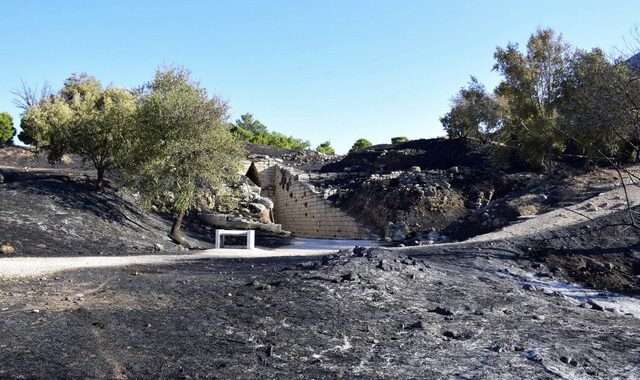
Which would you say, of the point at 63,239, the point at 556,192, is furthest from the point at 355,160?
the point at 63,239

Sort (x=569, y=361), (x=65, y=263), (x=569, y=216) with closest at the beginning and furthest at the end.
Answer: (x=569, y=361) < (x=65, y=263) < (x=569, y=216)

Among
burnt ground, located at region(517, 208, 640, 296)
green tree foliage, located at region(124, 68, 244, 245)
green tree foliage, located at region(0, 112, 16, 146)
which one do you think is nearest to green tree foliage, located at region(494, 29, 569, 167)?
burnt ground, located at region(517, 208, 640, 296)

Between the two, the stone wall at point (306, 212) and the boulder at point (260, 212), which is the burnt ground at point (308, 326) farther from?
the boulder at point (260, 212)

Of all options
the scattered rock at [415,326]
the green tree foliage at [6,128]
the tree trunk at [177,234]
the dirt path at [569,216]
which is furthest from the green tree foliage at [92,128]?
the green tree foliage at [6,128]

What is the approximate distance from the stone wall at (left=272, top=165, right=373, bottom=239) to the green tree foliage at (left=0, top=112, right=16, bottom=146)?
17444mm

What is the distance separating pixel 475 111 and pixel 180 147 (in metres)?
18.6

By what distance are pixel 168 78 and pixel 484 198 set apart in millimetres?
13897

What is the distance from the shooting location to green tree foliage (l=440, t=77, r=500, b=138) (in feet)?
95.7

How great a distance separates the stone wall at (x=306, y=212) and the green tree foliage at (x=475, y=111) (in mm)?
9680

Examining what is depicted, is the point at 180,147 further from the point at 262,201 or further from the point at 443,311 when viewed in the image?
the point at 262,201

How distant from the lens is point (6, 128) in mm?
36156

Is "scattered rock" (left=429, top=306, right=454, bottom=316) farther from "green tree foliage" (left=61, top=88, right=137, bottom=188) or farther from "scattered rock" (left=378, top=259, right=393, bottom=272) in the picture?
"green tree foliage" (left=61, top=88, right=137, bottom=188)

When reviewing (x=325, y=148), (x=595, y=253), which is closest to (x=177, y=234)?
(x=595, y=253)

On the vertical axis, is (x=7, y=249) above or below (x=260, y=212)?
below
